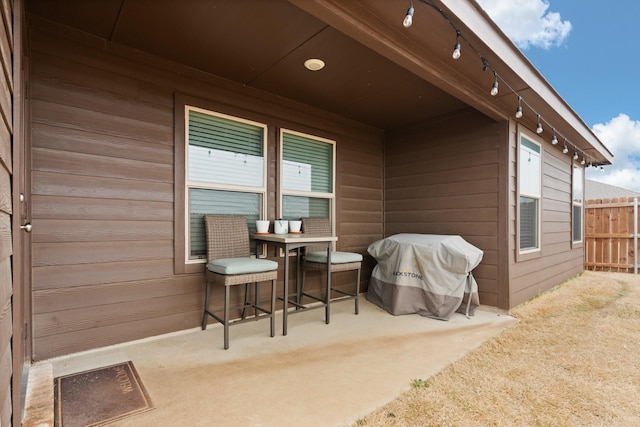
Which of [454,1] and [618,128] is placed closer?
[454,1]

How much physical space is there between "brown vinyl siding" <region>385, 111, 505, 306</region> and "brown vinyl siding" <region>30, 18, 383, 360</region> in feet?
Answer: 8.38

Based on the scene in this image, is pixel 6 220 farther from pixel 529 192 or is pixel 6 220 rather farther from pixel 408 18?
pixel 529 192

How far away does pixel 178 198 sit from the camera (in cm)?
274

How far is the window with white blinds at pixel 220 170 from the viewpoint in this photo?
2867 millimetres

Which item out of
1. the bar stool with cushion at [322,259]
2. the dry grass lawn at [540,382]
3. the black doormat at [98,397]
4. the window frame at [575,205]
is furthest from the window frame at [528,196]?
the black doormat at [98,397]

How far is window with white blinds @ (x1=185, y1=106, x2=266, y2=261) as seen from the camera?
113 inches

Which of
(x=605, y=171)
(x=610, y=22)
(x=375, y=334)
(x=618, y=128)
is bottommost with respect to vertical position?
(x=375, y=334)

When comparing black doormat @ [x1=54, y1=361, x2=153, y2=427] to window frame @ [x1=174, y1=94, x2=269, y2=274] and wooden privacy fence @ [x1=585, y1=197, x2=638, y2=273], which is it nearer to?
window frame @ [x1=174, y1=94, x2=269, y2=274]

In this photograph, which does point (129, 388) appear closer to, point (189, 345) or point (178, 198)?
point (189, 345)

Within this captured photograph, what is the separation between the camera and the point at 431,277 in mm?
3346

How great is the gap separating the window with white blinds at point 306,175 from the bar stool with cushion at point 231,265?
67cm

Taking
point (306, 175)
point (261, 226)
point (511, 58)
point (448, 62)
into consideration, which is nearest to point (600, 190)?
point (511, 58)

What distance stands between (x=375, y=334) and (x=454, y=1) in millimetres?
2568

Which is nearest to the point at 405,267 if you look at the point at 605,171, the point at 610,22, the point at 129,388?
the point at 129,388
